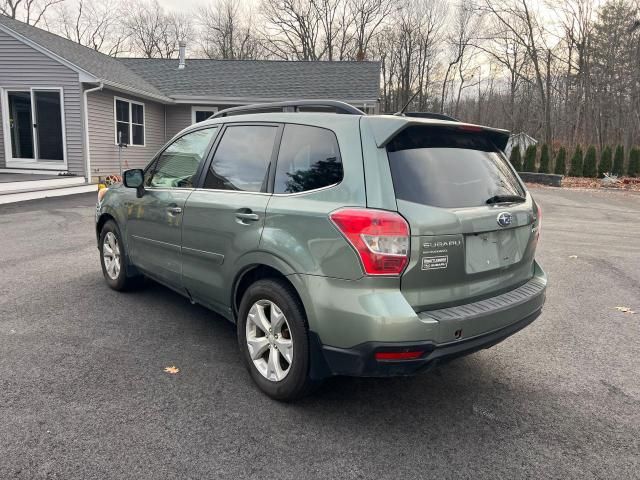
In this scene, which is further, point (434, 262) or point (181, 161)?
point (181, 161)

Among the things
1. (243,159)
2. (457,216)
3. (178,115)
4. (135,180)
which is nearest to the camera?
(457,216)

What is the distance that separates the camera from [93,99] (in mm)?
15305

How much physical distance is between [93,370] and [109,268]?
83.9 inches

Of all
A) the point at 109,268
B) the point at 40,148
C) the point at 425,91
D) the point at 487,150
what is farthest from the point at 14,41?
the point at 425,91

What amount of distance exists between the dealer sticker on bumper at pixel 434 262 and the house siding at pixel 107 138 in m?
14.8

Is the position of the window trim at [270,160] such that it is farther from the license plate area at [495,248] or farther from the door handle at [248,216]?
the license plate area at [495,248]

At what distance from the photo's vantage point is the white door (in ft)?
49.2

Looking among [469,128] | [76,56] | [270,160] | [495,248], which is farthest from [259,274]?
[76,56]

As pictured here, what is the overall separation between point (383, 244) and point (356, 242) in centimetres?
14

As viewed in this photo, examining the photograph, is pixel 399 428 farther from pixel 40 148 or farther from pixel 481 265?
pixel 40 148

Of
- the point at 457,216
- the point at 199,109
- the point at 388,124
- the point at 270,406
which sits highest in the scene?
the point at 199,109

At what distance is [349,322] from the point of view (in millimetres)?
2545

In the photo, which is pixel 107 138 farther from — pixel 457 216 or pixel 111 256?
pixel 457 216

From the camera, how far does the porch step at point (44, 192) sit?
11852 mm
